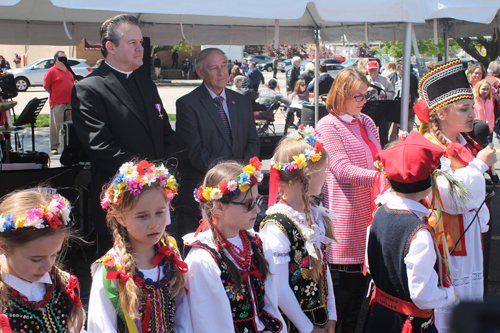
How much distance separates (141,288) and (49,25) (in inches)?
207

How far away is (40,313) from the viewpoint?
6.01 feet

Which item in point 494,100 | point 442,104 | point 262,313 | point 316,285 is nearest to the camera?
point 262,313

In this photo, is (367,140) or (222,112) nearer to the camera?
(367,140)

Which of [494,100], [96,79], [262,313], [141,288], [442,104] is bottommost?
[262,313]

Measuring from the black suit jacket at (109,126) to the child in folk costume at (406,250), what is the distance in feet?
5.31

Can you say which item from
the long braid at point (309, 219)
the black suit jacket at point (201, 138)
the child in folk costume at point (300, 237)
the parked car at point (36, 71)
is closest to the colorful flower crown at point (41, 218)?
the child in folk costume at point (300, 237)

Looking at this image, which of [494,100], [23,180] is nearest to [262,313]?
[23,180]

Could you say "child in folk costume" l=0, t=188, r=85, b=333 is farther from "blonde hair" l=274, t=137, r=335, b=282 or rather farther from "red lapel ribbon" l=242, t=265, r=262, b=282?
"blonde hair" l=274, t=137, r=335, b=282

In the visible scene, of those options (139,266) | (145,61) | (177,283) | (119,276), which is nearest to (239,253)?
(177,283)

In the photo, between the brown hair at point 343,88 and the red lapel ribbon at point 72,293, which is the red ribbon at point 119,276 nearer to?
the red lapel ribbon at point 72,293

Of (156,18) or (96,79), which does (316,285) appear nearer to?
(96,79)

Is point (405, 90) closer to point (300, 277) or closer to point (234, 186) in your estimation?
point (300, 277)

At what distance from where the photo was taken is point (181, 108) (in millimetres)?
3527

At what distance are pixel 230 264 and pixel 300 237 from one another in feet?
1.49
